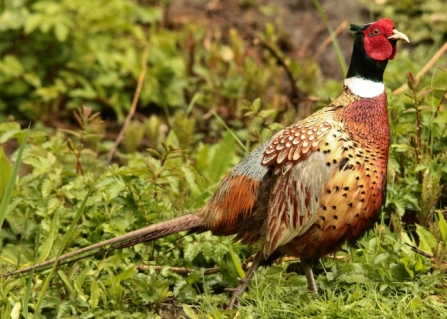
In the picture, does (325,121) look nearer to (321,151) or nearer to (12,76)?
(321,151)

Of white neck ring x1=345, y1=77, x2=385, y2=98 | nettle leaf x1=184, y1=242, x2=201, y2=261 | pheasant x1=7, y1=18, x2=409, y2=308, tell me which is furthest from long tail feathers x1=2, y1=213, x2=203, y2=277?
white neck ring x1=345, y1=77, x2=385, y2=98

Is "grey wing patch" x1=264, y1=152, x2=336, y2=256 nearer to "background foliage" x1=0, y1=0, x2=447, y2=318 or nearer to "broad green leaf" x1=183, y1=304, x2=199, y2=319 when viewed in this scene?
"background foliage" x1=0, y1=0, x2=447, y2=318

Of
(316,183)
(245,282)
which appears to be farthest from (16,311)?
(316,183)

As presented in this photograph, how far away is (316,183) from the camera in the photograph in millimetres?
3668

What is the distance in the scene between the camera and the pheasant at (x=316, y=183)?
3643 millimetres

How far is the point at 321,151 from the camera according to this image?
145 inches

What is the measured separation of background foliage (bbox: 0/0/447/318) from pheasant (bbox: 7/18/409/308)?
0.23 metres

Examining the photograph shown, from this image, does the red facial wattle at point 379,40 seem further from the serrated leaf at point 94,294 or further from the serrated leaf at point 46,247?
the serrated leaf at point 46,247

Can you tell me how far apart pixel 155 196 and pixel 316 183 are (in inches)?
42.2

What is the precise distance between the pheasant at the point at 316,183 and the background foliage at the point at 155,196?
0.23 m

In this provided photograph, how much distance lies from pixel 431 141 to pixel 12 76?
3382 mm

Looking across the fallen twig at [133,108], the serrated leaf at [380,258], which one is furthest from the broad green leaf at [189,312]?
the fallen twig at [133,108]

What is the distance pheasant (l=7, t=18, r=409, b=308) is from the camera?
3643 mm

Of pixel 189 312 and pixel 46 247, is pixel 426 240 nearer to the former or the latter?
pixel 189 312
